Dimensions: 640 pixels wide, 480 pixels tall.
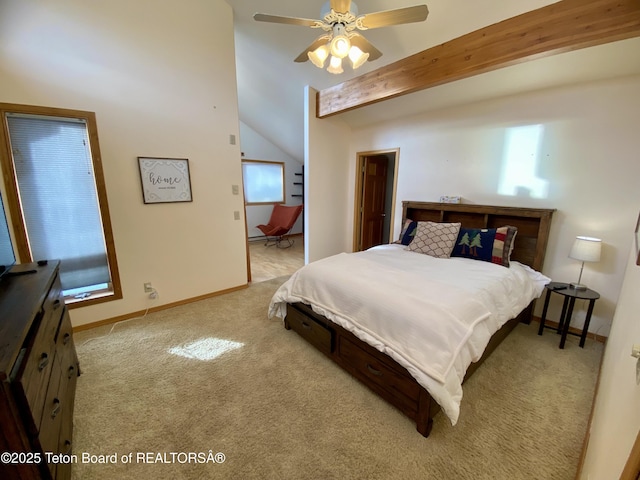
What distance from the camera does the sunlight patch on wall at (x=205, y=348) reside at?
214cm

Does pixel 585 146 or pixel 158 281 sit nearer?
pixel 585 146

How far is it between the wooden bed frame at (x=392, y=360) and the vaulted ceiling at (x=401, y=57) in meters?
1.21

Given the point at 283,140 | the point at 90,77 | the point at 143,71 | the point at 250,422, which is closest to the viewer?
the point at 250,422

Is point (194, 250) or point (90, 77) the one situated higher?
point (90, 77)

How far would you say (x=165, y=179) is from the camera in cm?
273

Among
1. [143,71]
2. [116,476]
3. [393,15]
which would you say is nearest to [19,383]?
[116,476]

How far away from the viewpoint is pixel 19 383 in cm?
83

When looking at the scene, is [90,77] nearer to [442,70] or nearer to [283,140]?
[442,70]

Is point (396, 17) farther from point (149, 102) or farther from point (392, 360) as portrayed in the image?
point (149, 102)

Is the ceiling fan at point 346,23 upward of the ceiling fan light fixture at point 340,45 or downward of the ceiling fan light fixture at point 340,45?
upward

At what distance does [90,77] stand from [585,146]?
447cm

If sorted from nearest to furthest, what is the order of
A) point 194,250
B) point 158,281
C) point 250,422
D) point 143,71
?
point 250,422
point 143,71
point 158,281
point 194,250

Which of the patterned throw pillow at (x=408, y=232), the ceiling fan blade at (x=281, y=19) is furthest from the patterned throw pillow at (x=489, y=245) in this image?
the ceiling fan blade at (x=281, y=19)

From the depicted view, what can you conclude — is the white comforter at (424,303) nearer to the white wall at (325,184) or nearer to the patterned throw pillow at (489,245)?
the patterned throw pillow at (489,245)
